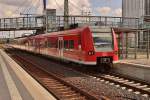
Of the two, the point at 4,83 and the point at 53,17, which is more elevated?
the point at 53,17

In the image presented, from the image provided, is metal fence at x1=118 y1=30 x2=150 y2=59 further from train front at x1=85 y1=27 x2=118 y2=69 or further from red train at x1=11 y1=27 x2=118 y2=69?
train front at x1=85 y1=27 x2=118 y2=69

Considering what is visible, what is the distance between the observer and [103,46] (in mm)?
21156

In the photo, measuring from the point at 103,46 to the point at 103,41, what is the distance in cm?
30

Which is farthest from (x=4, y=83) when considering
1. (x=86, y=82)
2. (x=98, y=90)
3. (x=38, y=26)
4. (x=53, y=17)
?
(x=38, y=26)

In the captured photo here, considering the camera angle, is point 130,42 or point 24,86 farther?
point 130,42

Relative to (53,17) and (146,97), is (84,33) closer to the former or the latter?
(146,97)

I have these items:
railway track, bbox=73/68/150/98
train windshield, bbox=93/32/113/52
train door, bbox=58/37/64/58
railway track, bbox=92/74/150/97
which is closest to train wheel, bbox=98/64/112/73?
train windshield, bbox=93/32/113/52

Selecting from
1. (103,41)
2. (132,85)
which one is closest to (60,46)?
(103,41)

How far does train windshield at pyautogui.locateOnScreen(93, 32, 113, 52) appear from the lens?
21109 millimetres

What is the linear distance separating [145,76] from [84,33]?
4.44 meters

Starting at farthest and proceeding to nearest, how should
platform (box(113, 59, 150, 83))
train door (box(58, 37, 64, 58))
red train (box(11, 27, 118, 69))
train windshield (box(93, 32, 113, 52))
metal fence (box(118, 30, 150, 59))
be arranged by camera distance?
1. metal fence (box(118, 30, 150, 59))
2. train door (box(58, 37, 64, 58))
3. train windshield (box(93, 32, 113, 52))
4. red train (box(11, 27, 118, 69))
5. platform (box(113, 59, 150, 83))

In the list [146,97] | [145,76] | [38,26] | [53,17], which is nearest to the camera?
[146,97]

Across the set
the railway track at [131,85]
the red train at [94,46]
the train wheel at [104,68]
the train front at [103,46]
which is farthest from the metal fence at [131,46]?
the railway track at [131,85]

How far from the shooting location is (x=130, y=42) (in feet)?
105
